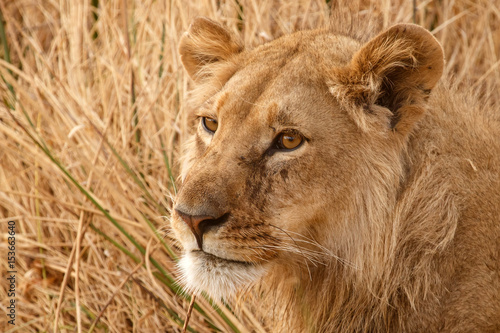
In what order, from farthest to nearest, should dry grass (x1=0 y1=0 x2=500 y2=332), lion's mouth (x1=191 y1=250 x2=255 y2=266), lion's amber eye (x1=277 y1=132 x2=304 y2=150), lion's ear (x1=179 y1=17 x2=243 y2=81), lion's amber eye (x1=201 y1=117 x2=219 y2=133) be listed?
1. dry grass (x1=0 y1=0 x2=500 y2=332)
2. lion's ear (x1=179 y1=17 x2=243 y2=81)
3. lion's amber eye (x1=201 y1=117 x2=219 y2=133)
4. lion's amber eye (x1=277 y1=132 x2=304 y2=150)
5. lion's mouth (x1=191 y1=250 x2=255 y2=266)

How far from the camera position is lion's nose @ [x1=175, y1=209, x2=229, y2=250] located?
254 centimetres

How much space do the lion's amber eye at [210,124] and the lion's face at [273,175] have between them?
13 centimetres

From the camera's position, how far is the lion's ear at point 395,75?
2650mm

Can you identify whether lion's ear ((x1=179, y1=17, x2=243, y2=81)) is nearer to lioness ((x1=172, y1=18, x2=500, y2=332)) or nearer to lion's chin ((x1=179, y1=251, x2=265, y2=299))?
lioness ((x1=172, y1=18, x2=500, y2=332))

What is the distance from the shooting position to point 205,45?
3.50 meters

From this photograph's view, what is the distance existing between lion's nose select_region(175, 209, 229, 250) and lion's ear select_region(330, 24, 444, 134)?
77cm

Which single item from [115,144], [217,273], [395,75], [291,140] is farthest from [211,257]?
[115,144]

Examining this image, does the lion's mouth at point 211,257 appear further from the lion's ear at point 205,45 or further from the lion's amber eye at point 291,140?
the lion's ear at point 205,45

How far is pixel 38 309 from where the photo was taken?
14.3 feet

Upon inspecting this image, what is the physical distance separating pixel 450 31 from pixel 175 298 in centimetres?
333

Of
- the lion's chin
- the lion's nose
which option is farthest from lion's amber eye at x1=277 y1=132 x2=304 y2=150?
the lion's chin

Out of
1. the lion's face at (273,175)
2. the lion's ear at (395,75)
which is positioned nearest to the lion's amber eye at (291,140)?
the lion's face at (273,175)

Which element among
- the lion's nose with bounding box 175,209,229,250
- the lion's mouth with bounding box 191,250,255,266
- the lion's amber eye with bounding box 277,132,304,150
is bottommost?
the lion's mouth with bounding box 191,250,255,266

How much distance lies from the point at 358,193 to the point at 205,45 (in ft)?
4.19
